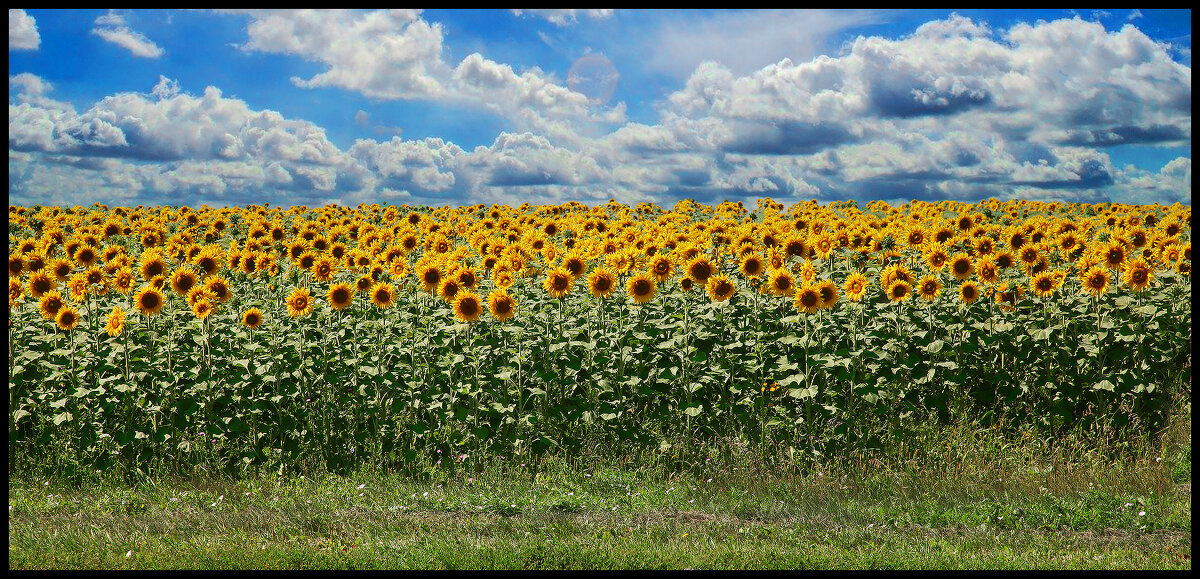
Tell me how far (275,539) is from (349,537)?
0.48 metres

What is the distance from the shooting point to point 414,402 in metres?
7.88

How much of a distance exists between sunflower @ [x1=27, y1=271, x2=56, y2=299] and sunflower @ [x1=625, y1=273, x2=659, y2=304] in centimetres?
513

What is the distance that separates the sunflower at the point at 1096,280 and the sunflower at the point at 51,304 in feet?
29.7

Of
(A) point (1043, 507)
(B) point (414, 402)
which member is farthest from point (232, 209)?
(A) point (1043, 507)

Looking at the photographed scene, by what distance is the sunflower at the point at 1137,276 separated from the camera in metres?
8.91

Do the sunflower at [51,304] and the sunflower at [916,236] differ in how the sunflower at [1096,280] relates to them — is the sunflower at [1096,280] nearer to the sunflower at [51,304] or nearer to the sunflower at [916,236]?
the sunflower at [916,236]

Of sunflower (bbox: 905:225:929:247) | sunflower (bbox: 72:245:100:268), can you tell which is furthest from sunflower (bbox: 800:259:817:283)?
sunflower (bbox: 72:245:100:268)

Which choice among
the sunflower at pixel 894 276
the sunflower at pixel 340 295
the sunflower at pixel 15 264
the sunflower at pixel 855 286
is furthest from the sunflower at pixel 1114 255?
the sunflower at pixel 15 264

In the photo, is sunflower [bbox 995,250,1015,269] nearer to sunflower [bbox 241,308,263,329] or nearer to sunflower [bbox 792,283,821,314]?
sunflower [bbox 792,283,821,314]

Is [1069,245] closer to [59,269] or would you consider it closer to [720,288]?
[720,288]

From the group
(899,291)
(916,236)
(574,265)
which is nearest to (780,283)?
(899,291)

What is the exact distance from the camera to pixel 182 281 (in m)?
8.85

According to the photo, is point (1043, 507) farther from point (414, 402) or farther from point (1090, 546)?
point (414, 402)

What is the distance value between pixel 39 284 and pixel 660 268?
17.9 feet
